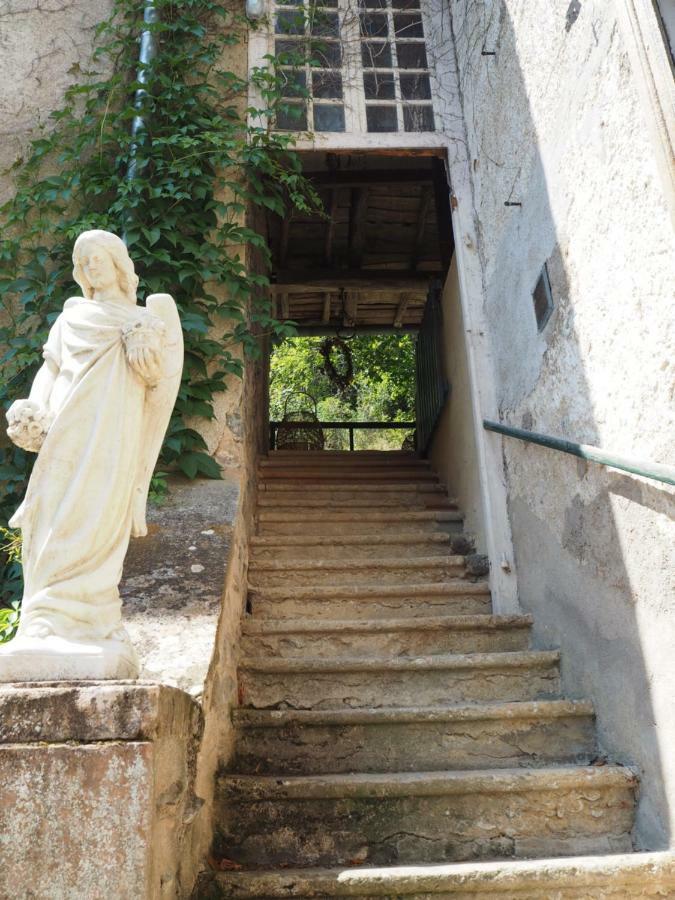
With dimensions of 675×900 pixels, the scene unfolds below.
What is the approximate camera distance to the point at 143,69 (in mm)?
4223

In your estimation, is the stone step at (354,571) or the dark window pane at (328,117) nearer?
the stone step at (354,571)

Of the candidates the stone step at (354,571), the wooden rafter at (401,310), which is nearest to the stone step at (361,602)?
the stone step at (354,571)

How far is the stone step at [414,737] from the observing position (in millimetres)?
2605

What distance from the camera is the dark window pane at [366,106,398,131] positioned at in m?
4.66

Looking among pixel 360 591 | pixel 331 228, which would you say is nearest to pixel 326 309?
pixel 331 228

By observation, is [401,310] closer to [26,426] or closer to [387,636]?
[387,636]

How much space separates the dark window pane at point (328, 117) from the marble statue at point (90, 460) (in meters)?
3.00

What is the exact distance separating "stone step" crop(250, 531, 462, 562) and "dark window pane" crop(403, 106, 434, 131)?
2.61 meters

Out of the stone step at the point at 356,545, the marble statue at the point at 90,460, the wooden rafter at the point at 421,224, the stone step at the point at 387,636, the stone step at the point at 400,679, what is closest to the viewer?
the marble statue at the point at 90,460

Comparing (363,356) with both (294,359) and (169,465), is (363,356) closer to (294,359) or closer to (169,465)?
(294,359)

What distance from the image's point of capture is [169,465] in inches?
137

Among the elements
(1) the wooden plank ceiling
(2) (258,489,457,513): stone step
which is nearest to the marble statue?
(2) (258,489,457,513): stone step

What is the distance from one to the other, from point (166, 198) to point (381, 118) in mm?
1626

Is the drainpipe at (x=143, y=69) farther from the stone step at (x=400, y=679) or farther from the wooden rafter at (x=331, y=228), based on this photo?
the stone step at (x=400, y=679)
